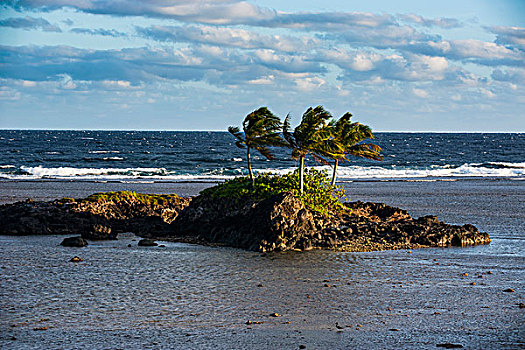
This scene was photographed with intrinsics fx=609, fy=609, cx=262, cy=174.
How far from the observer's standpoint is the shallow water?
32.4 ft

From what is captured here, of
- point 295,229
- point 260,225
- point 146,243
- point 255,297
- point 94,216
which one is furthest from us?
point 94,216

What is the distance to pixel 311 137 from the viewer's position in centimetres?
2066

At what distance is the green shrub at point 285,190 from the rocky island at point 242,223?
0.07m

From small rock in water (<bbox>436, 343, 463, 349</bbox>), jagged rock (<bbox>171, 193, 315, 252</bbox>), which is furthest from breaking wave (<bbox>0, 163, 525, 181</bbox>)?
small rock in water (<bbox>436, 343, 463, 349</bbox>)

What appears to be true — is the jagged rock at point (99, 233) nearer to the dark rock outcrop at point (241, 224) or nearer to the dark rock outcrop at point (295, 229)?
the dark rock outcrop at point (241, 224)

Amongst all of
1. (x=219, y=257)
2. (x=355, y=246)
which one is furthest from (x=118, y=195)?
(x=355, y=246)

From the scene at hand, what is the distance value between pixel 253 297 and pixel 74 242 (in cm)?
809

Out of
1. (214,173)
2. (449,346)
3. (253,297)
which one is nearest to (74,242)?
(253,297)

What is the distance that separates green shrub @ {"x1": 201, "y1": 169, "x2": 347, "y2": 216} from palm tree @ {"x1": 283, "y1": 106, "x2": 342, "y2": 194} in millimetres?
574

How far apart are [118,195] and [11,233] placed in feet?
15.2

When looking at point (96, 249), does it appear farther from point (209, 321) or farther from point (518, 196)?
point (518, 196)

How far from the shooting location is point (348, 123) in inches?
996

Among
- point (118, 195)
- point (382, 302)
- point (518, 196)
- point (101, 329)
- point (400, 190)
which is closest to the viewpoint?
point (101, 329)

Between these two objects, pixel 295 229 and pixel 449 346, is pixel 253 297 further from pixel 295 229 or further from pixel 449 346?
pixel 295 229
